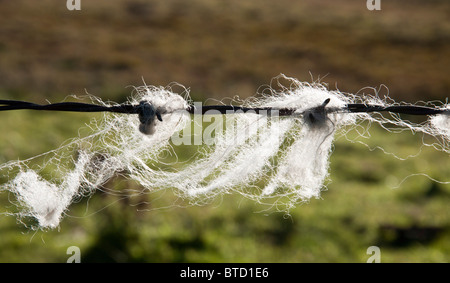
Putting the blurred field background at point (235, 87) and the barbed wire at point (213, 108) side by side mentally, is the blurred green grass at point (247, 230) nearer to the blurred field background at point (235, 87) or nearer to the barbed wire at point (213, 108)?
the blurred field background at point (235, 87)

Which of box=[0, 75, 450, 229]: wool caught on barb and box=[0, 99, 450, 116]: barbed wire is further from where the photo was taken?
box=[0, 75, 450, 229]: wool caught on barb

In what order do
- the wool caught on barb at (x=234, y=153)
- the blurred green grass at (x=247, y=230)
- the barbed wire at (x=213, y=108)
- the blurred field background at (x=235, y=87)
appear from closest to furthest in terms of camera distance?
the barbed wire at (x=213, y=108), the wool caught on barb at (x=234, y=153), the blurred green grass at (x=247, y=230), the blurred field background at (x=235, y=87)

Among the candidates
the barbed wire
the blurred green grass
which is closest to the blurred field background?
the blurred green grass

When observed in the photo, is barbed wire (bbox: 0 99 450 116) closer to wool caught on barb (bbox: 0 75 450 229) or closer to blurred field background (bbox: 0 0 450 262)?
wool caught on barb (bbox: 0 75 450 229)

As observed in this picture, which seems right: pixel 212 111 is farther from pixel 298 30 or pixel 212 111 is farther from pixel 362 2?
pixel 362 2

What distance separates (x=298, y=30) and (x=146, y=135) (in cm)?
1561

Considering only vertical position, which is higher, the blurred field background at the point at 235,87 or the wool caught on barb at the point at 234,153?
the blurred field background at the point at 235,87

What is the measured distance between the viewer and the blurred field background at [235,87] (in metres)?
4.42

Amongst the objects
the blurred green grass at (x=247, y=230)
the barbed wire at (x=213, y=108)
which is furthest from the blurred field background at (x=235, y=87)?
the barbed wire at (x=213, y=108)

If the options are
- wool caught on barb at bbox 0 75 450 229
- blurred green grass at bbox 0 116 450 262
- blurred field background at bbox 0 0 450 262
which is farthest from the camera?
blurred field background at bbox 0 0 450 262

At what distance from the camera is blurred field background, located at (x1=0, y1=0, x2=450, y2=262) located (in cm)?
442

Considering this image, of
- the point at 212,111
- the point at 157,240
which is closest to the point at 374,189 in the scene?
the point at 157,240
